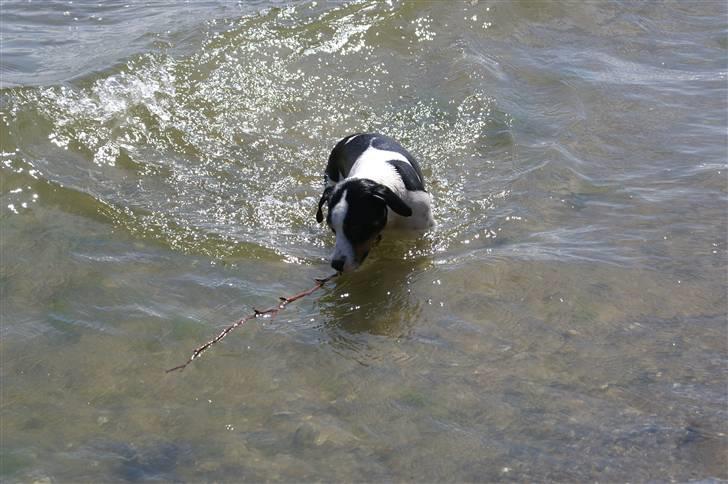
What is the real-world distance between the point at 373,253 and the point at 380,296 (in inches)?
26.0

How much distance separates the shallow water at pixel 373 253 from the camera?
445 centimetres

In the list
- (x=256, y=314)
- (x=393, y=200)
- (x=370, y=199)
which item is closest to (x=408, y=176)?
(x=393, y=200)

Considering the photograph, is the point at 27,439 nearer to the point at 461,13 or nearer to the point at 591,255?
the point at 591,255

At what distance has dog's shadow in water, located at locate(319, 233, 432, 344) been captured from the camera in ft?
18.4

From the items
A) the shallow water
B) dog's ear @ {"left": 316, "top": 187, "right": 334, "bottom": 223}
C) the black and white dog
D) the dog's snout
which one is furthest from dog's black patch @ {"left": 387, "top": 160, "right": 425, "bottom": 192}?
the dog's snout

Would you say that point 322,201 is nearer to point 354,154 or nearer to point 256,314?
point 354,154

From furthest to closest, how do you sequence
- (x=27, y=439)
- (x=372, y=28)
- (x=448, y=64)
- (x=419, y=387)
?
(x=372, y=28)
(x=448, y=64)
(x=419, y=387)
(x=27, y=439)

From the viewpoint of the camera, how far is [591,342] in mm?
5160

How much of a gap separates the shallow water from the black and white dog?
0.25 m

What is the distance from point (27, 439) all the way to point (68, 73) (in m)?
5.58

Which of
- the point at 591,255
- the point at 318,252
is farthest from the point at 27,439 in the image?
the point at 591,255

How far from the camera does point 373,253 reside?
6633 mm

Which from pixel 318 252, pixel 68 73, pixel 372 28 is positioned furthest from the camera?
pixel 372 28

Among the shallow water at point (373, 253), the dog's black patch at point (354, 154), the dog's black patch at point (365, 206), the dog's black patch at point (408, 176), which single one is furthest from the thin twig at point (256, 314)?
the dog's black patch at point (354, 154)
